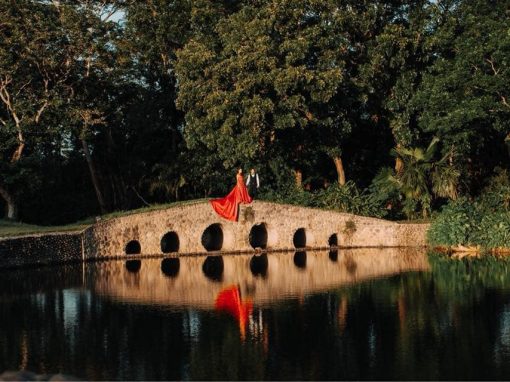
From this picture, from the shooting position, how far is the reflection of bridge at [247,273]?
2525 centimetres

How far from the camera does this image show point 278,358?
1633 centimetres

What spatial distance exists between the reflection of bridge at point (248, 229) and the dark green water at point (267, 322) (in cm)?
418

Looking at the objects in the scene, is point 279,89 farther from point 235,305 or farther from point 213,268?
point 235,305

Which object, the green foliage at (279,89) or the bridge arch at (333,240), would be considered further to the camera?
the bridge arch at (333,240)

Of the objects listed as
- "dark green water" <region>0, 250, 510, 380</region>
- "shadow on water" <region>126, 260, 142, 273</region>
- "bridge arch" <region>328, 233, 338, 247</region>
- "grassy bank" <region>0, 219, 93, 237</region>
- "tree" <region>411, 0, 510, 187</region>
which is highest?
"tree" <region>411, 0, 510, 187</region>

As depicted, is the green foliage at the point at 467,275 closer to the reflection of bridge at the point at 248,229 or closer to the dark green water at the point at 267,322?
the dark green water at the point at 267,322

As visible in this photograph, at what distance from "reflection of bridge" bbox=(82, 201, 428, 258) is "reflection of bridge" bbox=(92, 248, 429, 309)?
42.7 inches

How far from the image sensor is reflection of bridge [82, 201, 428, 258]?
3600 cm

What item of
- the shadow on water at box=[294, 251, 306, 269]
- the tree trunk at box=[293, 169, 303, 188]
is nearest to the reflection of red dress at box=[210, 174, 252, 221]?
the shadow on water at box=[294, 251, 306, 269]

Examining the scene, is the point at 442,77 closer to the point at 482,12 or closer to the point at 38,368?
the point at 482,12

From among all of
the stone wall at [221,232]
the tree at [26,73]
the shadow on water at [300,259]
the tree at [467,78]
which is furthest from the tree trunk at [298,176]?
the tree at [26,73]

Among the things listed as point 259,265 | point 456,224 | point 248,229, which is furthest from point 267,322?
point 456,224

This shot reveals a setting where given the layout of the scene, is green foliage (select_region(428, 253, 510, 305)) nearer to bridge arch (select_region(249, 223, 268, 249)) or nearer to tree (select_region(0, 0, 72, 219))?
bridge arch (select_region(249, 223, 268, 249))

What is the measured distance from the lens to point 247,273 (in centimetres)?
3038
